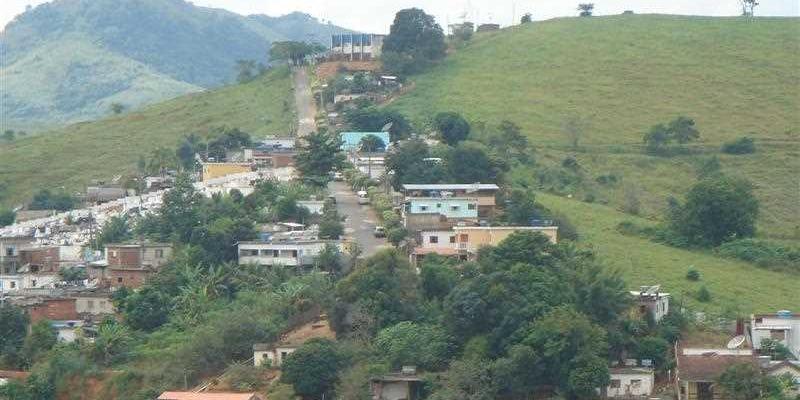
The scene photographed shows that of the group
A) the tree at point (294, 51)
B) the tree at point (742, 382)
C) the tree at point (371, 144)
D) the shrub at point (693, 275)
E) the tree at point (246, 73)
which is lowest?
the tree at point (742, 382)

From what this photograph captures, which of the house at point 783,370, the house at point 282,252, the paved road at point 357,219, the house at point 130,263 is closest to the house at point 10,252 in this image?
the house at point 130,263

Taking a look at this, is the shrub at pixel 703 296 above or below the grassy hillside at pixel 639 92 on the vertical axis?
below

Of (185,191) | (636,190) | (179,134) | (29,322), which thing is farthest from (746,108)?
(29,322)

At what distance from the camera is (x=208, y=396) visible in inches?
1326

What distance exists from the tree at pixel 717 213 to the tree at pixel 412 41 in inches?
1106

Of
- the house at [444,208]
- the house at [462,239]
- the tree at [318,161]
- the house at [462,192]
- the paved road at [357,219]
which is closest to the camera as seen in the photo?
the house at [462,239]

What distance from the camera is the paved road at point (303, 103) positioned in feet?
212

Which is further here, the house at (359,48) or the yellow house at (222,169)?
the house at (359,48)

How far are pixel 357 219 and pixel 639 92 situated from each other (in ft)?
89.8

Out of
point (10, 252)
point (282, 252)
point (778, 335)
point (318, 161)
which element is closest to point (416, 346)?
point (778, 335)

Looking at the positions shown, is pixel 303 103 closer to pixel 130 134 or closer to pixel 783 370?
pixel 130 134

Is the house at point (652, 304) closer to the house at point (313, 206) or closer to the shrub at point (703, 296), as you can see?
the shrub at point (703, 296)

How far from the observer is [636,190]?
55562 mm

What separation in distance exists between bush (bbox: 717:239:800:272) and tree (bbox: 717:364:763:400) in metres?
11.3
